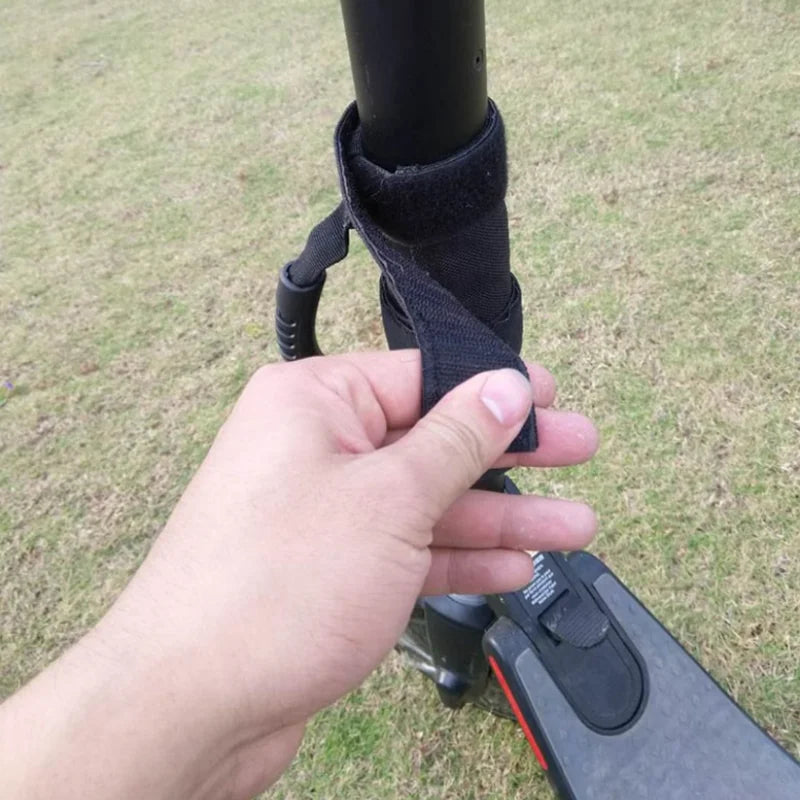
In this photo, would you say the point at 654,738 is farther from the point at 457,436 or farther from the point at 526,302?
the point at 526,302

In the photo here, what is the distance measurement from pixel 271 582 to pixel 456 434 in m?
0.21

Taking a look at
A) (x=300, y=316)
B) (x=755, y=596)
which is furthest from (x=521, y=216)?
(x=300, y=316)

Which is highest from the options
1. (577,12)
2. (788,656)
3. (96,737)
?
(96,737)

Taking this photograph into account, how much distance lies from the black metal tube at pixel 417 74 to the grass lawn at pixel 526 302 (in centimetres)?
99

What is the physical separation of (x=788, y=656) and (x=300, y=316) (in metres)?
1.00

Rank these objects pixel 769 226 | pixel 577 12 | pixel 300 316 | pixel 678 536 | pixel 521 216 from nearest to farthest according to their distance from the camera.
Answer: pixel 300 316 → pixel 678 536 → pixel 769 226 → pixel 521 216 → pixel 577 12

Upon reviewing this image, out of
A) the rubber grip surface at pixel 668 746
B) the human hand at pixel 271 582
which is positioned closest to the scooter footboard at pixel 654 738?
the rubber grip surface at pixel 668 746

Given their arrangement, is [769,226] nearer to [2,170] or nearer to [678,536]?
[678,536]

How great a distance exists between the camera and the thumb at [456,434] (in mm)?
706

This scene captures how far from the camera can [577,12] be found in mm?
3133

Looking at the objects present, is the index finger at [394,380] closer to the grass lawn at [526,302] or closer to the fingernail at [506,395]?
the fingernail at [506,395]

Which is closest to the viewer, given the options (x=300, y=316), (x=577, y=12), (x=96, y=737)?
(x=96, y=737)

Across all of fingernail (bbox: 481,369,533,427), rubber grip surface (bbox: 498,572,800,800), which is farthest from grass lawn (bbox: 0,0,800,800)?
fingernail (bbox: 481,369,533,427)

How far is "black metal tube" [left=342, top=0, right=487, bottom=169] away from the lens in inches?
23.2
